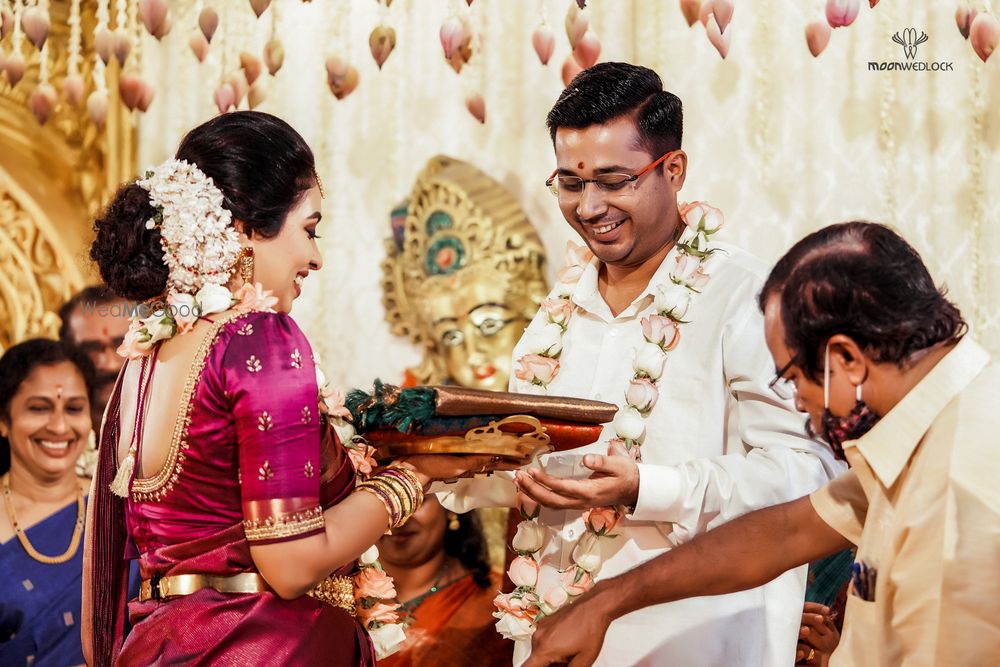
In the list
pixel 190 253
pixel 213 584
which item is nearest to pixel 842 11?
pixel 190 253

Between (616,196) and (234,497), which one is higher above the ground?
(616,196)

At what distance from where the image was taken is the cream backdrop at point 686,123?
4176 mm

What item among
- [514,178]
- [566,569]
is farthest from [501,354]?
[566,569]

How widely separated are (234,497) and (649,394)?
41.7 inches

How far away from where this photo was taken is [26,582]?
4.30m

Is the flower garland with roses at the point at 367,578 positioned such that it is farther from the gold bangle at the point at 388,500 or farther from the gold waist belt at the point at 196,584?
the gold waist belt at the point at 196,584

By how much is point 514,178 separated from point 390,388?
2523mm

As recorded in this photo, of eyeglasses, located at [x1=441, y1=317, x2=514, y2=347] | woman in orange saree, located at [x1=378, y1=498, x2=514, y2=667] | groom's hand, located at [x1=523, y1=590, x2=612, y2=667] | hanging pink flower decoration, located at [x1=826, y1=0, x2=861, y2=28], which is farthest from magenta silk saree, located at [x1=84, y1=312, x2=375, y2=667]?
hanging pink flower decoration, located at [x1=826, y1=0, x2=861, y2=28]

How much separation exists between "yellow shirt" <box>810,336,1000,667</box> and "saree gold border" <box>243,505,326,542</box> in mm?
987

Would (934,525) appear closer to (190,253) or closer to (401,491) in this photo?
(401,491)

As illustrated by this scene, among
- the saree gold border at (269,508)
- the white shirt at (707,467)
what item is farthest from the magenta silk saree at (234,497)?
the white shirt at (707,467)

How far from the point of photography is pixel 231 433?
2.07 metres

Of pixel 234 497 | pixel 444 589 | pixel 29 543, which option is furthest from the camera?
pixel 29 543

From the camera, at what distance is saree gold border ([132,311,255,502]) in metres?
2.08
